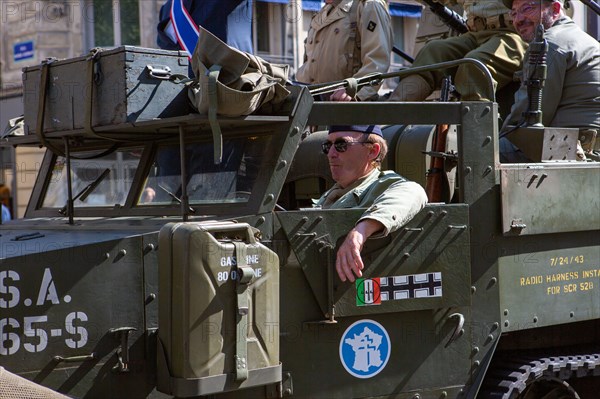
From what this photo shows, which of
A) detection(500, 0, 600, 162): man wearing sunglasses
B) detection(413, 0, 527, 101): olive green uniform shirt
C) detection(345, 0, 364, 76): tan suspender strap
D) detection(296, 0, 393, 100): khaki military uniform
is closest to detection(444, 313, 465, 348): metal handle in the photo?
detection(500, 0, 600, 162): man wearing sunglasses

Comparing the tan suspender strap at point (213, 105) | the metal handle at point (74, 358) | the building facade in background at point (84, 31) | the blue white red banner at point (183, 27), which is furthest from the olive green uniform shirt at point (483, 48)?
the building facade in background at point (84, 31)

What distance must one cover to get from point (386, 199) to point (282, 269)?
556 millimetres

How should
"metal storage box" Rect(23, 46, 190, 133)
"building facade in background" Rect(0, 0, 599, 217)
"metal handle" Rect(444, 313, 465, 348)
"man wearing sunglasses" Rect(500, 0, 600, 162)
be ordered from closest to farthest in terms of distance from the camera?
"metal storage box" Rect(23, 46, 190, 133)
"metal handle" Rect(444, 313, 465, 348)
"man wearing sunglasses" Rect(500, 0, 600, 162)
"building facade in background" Rect(0, 0, 599, 217)

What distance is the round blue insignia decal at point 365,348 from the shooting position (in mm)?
4535

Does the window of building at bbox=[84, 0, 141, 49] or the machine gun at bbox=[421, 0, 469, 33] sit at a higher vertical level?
the window of building at bbox=[84, 0, 141, 49]

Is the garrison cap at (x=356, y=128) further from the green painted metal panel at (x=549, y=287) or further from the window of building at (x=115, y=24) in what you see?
the window of building at (x=115, y=24)

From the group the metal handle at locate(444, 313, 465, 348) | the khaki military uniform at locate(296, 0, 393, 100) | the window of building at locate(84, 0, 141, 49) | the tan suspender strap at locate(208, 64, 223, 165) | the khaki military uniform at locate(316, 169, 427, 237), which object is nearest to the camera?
the tan suspender strap at locate(208, 64, 223, 165)

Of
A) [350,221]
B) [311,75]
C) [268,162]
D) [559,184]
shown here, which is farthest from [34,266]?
[311,75]

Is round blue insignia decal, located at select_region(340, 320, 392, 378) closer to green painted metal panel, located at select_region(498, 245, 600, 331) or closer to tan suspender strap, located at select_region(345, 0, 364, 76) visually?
green painted metal panel, located at select_region(498, 245, 600, 331)

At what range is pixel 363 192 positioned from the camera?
15.5ft

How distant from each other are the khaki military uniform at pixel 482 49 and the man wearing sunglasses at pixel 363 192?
4.51 ft

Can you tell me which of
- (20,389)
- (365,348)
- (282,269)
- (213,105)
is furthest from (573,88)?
(20,389)

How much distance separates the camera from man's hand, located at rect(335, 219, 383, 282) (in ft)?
13.9

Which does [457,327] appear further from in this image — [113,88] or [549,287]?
[113,88]
